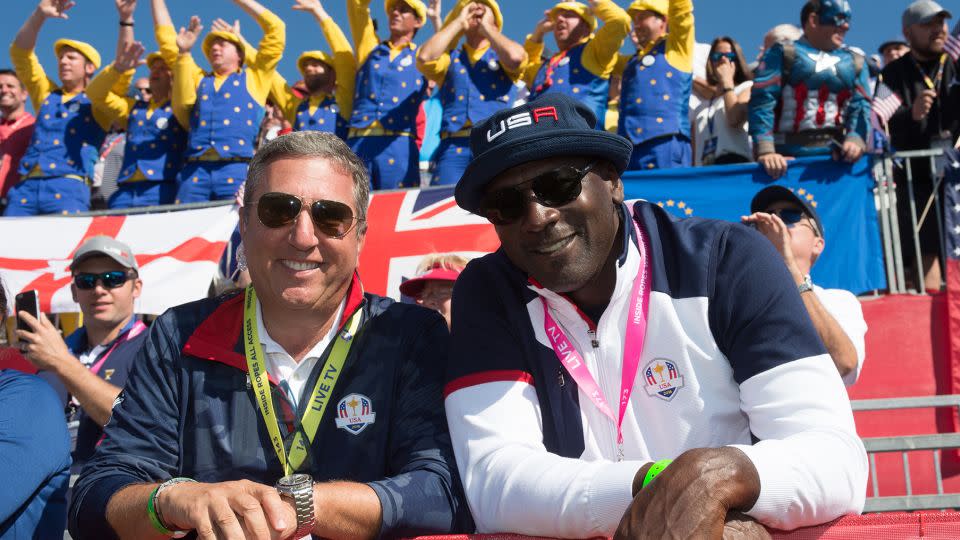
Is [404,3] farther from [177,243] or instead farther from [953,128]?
[953,128]

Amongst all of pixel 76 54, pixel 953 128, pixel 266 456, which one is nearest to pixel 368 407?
pixel 266 456

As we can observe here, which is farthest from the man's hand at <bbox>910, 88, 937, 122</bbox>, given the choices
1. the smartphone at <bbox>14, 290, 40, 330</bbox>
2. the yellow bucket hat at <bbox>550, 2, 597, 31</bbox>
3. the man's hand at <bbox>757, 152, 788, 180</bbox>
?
the smartphone at <bbox>14, 290, 40, 330</bbox>

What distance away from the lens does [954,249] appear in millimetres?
6492

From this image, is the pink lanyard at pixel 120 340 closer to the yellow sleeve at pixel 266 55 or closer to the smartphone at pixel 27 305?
the smartphone at pixel 27 305

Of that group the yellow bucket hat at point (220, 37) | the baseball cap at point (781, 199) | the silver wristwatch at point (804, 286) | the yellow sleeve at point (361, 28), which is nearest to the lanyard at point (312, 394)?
the silver wristwatch at point (804, 286)

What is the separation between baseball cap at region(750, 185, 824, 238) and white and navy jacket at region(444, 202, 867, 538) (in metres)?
1.84

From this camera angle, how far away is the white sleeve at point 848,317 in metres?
3.64

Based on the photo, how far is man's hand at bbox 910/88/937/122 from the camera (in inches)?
279

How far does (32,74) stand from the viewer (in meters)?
9.83

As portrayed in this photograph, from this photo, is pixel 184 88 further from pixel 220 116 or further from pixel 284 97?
pixel 284 97

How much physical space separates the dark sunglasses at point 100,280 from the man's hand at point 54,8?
5641 mm

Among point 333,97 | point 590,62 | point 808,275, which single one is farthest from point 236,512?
point 333,97

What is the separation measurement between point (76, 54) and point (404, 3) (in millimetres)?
3939

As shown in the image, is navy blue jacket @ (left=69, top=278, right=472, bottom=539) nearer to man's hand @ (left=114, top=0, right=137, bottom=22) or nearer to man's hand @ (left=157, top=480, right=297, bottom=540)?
man's hand @ (left=157, top=480, right=297, bottom=540)
